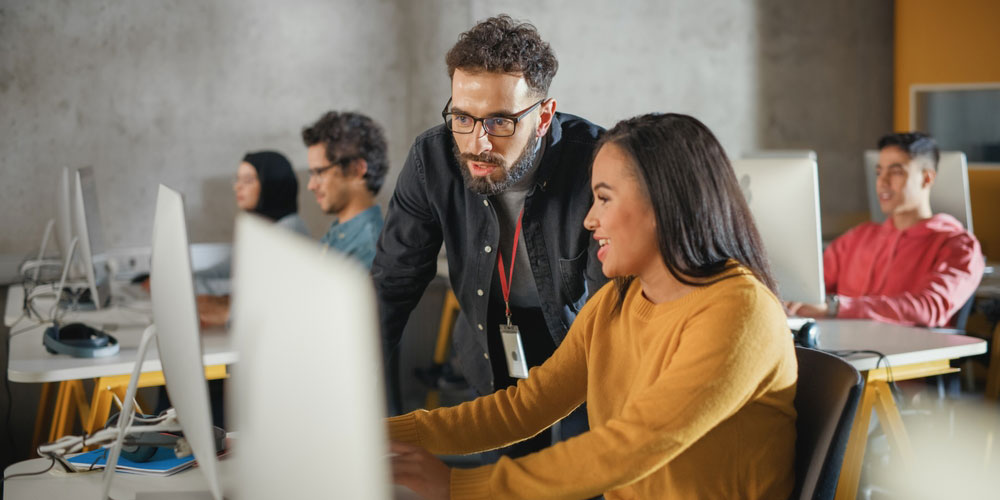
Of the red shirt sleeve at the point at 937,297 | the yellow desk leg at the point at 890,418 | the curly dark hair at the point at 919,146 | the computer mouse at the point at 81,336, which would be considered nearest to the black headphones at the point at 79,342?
Answer: the computer mouse at the point at 81,336

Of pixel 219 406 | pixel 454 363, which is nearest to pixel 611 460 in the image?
pixel 219 406

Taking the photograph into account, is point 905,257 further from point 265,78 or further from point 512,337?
point 265,78

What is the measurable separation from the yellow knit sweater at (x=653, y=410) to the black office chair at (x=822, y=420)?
0.03 m

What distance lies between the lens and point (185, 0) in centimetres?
454

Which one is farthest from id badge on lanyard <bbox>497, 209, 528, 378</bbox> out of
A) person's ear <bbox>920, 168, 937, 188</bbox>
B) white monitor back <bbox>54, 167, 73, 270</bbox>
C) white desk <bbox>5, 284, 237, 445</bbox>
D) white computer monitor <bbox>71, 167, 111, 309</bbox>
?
person's ear <bbox>920, 168, 937, 188</bbox>

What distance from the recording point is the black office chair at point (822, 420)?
1267mm

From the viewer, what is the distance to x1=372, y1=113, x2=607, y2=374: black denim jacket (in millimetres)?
2008

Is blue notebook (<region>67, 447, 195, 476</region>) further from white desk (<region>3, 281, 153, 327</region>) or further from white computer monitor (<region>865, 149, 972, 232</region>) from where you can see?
white computer monitor (<region>865, 149, 972, 232</region>)

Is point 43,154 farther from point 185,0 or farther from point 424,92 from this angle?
point 424,92

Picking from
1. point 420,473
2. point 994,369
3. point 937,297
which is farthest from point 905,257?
point 420,473

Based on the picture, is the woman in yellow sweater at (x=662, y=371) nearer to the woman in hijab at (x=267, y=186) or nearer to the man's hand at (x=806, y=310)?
the man's hand at (x=806, y=310)

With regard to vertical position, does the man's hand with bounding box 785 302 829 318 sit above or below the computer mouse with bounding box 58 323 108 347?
below

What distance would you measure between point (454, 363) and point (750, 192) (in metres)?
2.52

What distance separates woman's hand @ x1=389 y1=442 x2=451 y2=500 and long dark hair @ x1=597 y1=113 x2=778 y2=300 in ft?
1.48
